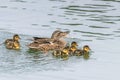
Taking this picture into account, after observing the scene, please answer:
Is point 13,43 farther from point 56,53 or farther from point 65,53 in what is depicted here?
point 65,53

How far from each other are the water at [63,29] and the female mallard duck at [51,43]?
31 centimetres

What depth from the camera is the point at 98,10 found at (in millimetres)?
21281

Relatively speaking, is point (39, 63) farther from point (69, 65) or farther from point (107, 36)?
point (107, 36)

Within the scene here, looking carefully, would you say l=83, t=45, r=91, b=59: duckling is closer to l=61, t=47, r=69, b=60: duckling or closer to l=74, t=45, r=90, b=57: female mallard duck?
l=74, t=45, r=90, b=57: female mallard duck

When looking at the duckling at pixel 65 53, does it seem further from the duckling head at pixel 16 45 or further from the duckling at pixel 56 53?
the duckling head at pixel 16 45

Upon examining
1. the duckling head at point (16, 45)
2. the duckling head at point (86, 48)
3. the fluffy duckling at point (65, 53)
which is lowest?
the fluffy duckling at point (65, 53)

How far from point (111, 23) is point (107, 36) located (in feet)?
6.73

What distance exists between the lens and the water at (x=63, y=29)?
13.5m

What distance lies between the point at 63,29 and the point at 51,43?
2010 mm

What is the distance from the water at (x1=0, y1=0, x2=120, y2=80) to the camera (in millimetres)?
→ 13492

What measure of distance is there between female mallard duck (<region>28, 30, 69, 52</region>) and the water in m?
0.31

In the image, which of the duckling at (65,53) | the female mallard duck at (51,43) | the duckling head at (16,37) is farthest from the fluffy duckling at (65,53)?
the duckling head at (16,37)

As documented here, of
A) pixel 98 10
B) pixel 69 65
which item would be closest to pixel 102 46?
pixel 69 65

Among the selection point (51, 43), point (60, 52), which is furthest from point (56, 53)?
point (51, 43)
